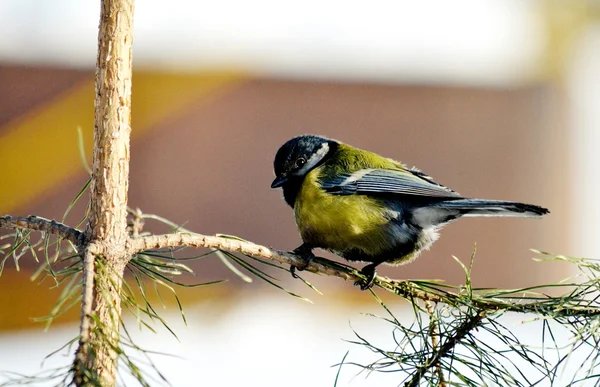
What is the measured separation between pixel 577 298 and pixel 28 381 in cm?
66

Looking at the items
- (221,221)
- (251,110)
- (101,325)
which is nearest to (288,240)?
(221,221)

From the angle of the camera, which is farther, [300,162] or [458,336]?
[300,162]

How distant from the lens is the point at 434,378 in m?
0.86

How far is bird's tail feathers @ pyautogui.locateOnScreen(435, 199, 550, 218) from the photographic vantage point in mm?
1186

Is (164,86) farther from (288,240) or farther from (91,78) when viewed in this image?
(288,240)

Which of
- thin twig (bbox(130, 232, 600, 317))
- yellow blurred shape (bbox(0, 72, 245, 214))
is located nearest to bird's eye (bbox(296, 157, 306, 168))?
thin twig (bbox(130, 232, 600, 317))

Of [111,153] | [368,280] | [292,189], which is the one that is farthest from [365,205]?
[111,153]

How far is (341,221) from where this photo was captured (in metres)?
1.43

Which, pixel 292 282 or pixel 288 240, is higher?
pixel 288 240

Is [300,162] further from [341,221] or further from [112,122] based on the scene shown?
[112,122]

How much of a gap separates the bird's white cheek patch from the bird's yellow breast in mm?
106

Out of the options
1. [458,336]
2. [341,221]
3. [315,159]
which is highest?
[315,159]

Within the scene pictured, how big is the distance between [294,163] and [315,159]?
63 millimetres

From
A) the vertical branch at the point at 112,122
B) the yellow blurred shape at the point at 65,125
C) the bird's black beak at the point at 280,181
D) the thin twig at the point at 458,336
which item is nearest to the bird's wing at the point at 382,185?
the bird's black beak at the point at 280,181
